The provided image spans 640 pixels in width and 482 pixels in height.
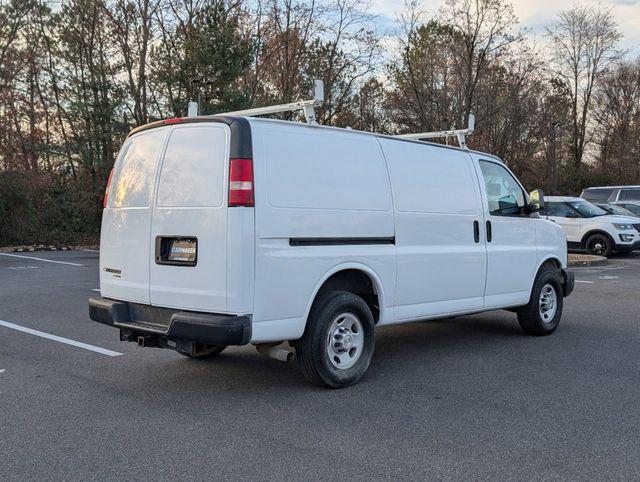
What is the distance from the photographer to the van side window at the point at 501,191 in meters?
7.33

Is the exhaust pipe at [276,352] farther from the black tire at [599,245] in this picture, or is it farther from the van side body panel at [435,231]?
the black tire at [599,245]

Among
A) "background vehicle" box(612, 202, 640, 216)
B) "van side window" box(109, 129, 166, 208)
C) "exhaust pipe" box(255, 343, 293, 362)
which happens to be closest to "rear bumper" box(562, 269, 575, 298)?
"exhaust pipe" box(255, 343, 293, 362)

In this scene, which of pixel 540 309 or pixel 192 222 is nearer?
pixel 192 222

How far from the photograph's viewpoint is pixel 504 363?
257 inches

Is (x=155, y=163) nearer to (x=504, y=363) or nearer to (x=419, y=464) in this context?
(x=419, y=464)

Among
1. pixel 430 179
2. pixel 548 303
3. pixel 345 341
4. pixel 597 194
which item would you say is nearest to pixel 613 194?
pixel 597 194

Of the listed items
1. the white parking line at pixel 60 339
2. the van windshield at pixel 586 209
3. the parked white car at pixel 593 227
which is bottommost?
the white parking line at pixel 60 339

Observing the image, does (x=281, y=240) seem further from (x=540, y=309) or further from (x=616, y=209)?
(x=616, y=209)

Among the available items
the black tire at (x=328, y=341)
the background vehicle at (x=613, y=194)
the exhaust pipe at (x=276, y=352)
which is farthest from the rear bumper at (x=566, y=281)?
the background vehicle at (x=613, y=194)

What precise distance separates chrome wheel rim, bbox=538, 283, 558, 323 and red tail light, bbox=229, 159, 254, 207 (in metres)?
4.47

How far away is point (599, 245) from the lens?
1948cm

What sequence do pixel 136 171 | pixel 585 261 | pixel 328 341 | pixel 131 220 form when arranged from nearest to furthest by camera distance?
1. pixel 328 341
2. pixel 131 220
3. pixel 136 171
4. pixel 585 261

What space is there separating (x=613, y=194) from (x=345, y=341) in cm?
2205

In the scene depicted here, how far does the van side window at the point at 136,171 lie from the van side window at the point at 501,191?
11.9 feet
